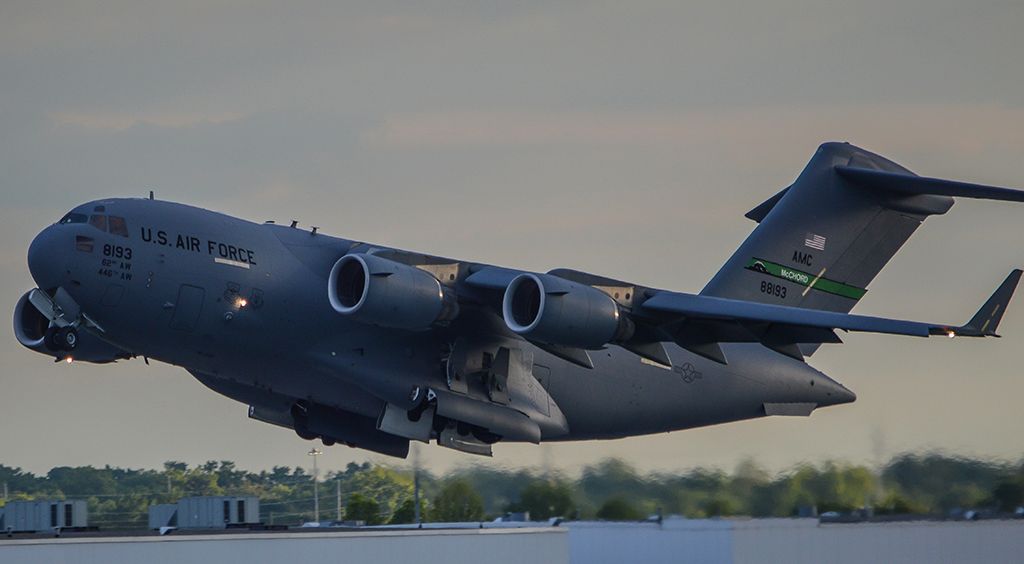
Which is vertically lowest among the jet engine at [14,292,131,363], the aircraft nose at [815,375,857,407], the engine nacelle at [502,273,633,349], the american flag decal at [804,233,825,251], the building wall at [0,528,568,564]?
the building wall at [0,528,568,564]

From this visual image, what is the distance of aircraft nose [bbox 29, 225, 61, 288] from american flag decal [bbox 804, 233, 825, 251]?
970 cm

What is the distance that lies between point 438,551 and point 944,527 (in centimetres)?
660

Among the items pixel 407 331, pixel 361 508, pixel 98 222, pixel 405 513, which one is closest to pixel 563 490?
pixel 405 513

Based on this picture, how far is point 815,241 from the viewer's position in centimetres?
2123

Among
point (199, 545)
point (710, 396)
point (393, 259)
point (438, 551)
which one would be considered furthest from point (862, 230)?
point (199, 545)

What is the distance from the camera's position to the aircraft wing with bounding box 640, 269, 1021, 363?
1638 centimetres

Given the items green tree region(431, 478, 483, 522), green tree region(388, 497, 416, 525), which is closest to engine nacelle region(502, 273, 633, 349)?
green tree region(431, 478, 483, 522)

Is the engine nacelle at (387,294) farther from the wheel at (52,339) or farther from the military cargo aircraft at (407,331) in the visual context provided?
the wheel at (52,339)

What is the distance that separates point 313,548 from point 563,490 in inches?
230

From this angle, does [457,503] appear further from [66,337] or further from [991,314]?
[991,314]

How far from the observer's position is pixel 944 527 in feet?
61.8

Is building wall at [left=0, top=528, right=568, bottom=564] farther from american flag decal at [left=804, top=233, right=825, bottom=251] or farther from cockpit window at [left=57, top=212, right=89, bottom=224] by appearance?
american flag decal at [left=804, top=233, right=825, bottom=251]

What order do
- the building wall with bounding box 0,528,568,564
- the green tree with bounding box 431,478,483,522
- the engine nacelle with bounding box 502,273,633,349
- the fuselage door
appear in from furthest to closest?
the green tree with bounding box 431,478,483,522, the fuselage door, the engine nacelle with bounding box 502,273,633,349, the building wall with bounding box 0,528,568,564

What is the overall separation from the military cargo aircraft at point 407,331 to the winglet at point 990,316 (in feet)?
0.07
